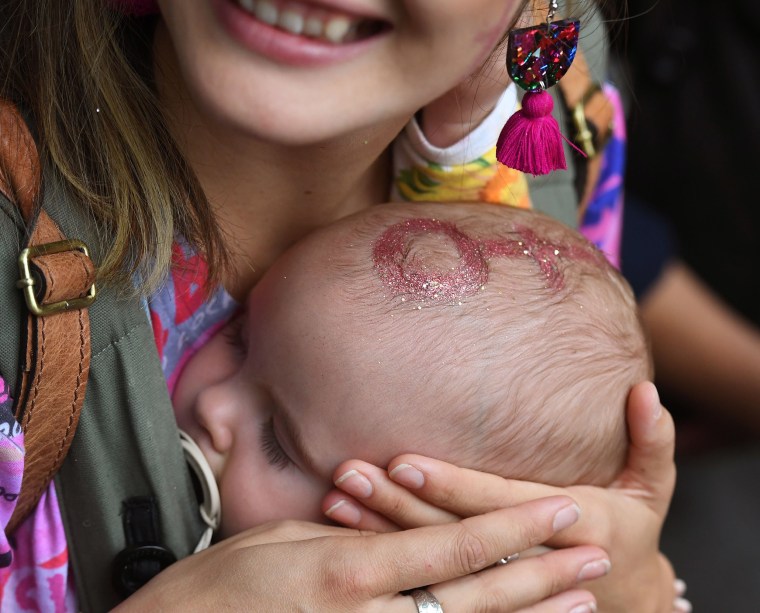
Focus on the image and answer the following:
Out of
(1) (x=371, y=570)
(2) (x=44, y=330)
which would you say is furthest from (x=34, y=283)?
(1) (x=371, y=570)

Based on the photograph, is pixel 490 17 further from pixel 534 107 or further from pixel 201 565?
pixel 201 565

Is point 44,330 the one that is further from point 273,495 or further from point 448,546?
point 448,546

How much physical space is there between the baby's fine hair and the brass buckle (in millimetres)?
287

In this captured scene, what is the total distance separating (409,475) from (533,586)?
20 cm

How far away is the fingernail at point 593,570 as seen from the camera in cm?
110

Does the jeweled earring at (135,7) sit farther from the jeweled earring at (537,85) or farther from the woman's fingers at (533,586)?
the woman's fingers at (533,586)

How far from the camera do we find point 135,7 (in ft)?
3.43

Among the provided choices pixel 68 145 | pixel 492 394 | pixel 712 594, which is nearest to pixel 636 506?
pixel 492 394

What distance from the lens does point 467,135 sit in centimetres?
121

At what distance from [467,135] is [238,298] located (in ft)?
1.19

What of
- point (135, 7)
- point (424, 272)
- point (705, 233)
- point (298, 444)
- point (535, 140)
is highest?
point (135, 7)

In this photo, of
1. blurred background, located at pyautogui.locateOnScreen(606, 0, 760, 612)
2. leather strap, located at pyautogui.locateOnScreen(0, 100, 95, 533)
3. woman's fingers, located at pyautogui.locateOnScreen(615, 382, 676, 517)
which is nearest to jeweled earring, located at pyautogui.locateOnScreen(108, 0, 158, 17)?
leather strap, located at pyautogui.locateOnScreen(0, 100, 95, 533)

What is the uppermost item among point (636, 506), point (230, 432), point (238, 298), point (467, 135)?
point (467, 135)

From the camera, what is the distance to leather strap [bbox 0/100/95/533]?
878 millimetres
